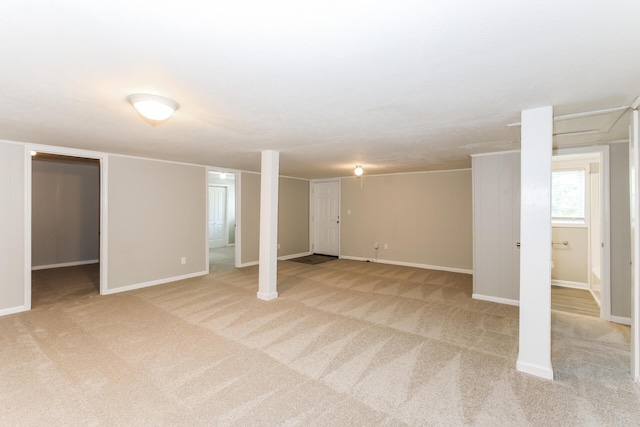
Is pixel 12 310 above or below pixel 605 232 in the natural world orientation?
below

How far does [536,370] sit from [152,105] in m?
3.75

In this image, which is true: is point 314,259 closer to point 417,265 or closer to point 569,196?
point 417,265

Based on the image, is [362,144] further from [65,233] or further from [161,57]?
[65,233]

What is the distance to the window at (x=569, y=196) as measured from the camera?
210 inches

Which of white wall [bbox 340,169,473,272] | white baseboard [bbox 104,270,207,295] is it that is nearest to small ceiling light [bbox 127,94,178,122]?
white baseboard [bbox 104,270,207,295]

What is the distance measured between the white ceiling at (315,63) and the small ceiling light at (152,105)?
7cm

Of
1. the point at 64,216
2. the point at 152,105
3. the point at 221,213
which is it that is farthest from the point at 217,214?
the point at 152,105

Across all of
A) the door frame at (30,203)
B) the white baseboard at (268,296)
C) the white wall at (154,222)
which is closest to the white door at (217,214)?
the white wall at (154,222)

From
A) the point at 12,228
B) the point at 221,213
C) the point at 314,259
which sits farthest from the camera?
the point at 221,213

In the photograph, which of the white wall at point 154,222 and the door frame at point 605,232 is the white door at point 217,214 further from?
the door frame at point 605,232

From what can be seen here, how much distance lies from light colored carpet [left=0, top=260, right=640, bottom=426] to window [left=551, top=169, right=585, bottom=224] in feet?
7.55

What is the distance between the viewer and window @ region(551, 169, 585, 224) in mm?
5336

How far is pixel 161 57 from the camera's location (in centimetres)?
168

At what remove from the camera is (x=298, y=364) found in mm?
2648
